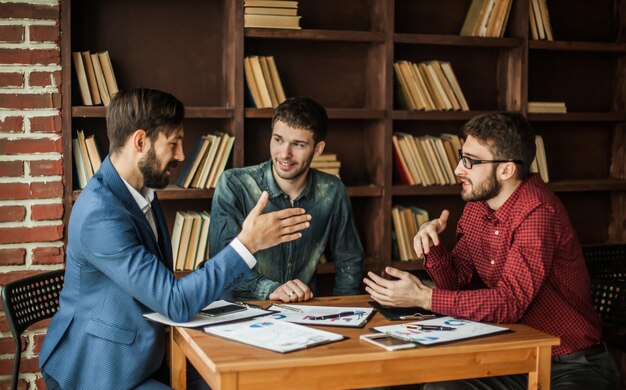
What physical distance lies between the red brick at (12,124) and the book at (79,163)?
0.82 feet

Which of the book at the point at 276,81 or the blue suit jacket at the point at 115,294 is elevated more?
the book at the point at 276,81

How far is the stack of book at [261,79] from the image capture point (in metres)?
3.87

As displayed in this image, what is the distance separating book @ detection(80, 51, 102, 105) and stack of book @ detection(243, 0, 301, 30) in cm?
75

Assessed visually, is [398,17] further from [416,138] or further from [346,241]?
[346,241]

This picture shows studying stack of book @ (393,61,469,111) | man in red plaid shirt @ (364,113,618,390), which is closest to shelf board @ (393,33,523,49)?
stack of book @ (393,61,469,111)

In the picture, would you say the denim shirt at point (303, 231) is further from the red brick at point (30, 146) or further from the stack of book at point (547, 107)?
the stack of book at point (547, 107)

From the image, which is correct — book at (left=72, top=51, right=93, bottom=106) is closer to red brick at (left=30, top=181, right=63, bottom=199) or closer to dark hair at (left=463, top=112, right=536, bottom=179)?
red brick at (left=30, top=181, right=63, bottom=199)

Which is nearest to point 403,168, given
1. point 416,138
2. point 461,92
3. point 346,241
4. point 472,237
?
point 416,138

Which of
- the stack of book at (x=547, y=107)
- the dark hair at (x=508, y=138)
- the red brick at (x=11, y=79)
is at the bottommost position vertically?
the dark hair at (x=508, y=138)

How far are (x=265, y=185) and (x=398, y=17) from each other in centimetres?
151

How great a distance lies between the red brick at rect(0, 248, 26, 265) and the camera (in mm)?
3512

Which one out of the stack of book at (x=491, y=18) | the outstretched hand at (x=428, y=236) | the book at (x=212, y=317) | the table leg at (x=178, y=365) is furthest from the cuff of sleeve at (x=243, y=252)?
the stack of book at (x=491, y=18)

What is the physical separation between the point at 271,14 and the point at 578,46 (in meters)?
1.69

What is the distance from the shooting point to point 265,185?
3.33m
